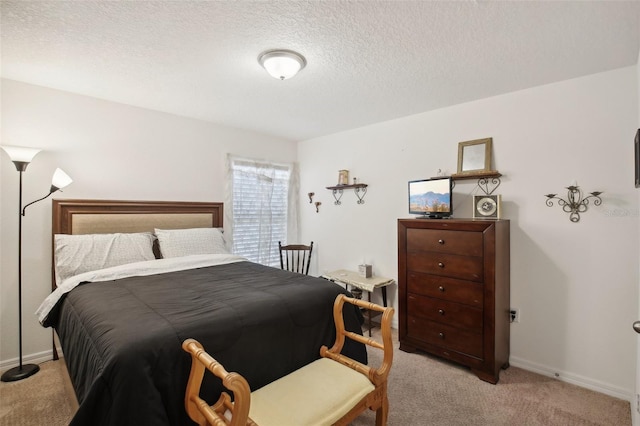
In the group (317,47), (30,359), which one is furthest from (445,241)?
(30,359)

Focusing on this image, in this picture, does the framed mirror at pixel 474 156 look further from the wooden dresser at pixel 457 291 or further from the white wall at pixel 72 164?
the white wall at pixel 72 164

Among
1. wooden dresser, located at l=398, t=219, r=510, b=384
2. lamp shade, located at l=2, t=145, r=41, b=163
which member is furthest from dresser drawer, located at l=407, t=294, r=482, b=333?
lamp shade, located at l=2, t=145, r=41, b=163

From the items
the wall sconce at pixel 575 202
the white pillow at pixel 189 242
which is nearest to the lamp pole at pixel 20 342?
the white pillow at pixel 189 242

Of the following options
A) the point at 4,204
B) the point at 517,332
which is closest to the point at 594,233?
the point at 517,332

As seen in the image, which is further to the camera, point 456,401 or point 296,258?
point 296,258

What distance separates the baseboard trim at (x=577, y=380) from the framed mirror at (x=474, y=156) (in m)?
1.71

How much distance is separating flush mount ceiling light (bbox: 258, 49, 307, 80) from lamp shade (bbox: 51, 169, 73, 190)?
1931 mm

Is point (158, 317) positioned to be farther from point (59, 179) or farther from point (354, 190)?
point (354, 190)

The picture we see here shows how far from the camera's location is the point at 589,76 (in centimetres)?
229

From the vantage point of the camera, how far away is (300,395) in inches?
55.8

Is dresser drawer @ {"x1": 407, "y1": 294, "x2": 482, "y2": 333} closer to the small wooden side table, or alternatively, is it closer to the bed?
the small wooden side table

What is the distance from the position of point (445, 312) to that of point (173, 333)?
7.02 feet

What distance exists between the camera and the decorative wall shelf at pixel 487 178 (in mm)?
2686

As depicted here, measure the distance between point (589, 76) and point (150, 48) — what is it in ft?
10.5
